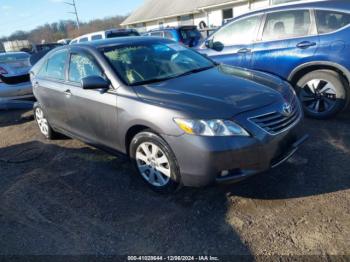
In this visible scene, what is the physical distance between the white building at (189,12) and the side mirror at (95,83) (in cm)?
1583

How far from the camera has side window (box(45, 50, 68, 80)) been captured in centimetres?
437

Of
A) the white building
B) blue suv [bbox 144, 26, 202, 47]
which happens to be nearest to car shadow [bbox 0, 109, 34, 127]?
blue suv [bbox 144, 26, 202, 47]

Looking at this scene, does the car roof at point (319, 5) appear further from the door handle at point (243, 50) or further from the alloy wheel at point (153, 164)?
the alloy wheel at point (153, 164)

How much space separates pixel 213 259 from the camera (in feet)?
8.05

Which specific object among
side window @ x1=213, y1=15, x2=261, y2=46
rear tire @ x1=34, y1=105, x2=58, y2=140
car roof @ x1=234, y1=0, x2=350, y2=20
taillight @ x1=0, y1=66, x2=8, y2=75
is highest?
car roof @ x1=234, y1=0, x2=350, y2=20

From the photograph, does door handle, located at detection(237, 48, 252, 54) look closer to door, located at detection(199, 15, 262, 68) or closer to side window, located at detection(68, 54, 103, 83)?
door, located at detection(199, 15, 262, 68)

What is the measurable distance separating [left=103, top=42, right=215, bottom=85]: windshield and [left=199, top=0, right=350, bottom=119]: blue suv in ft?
4.58

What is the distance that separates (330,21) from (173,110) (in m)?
3.29

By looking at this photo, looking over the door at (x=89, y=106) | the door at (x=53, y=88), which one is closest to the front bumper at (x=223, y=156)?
the door at (x=89, y=106)

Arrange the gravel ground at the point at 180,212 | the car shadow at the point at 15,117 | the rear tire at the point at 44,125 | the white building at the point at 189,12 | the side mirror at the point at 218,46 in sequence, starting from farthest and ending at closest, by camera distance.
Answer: the white building at the point at 189,12, the car shadow at the point at 15,117, the side mirror at the point at 218,46, the rear tire at the point at 44,125, the gravel ground at the point at 180,212

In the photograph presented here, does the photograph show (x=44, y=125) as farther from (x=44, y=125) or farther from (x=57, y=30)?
(x=57, y=30)

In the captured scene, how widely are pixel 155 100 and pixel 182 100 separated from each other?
11.2 inches

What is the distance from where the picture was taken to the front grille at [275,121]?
9.28 feet

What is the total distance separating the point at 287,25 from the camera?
5.04 meters
